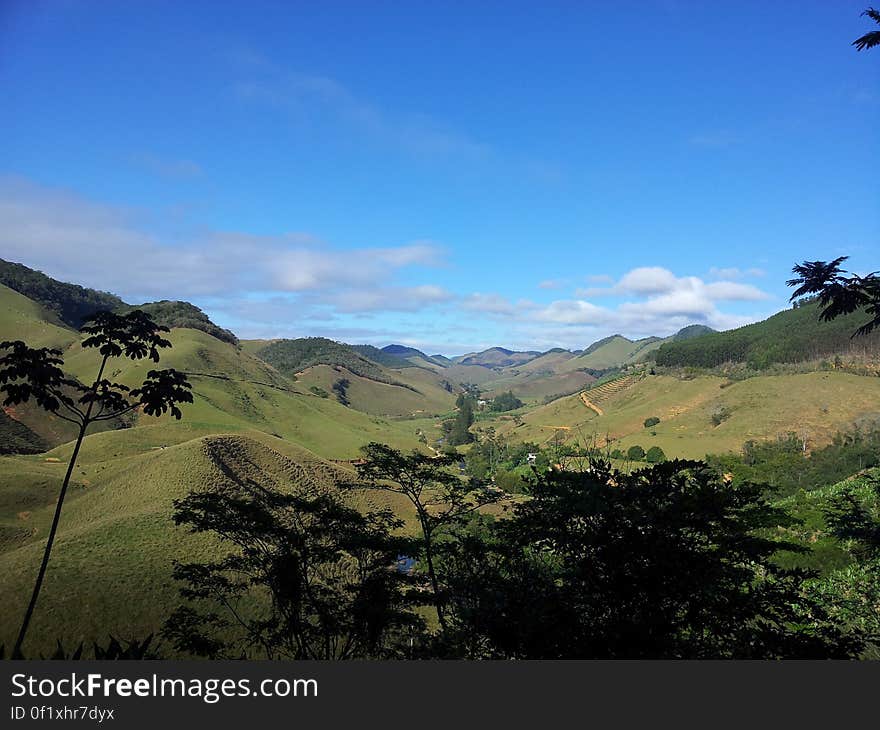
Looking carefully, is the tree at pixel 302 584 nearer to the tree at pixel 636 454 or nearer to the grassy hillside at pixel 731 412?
the tree at pixel 636 454

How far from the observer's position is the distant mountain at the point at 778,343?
130250 millimetres

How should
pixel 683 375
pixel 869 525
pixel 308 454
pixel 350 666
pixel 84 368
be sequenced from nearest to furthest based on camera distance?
pixel 350 666 → pixel 869 525 → pixel 308 454 → pixel 84 368 → pixel 683 375

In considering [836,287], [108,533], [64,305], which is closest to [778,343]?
[836,287]

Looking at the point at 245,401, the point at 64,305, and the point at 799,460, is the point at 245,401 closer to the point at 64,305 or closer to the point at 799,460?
the point at 799,460

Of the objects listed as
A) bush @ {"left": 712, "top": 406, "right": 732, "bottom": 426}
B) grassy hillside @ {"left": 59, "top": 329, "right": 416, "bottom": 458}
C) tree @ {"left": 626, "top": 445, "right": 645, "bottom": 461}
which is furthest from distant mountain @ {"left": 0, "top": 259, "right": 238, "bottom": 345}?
bush @ {"left": 712, "top": 406, "right": 732, "bottom": 426}

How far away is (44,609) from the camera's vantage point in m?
24.9

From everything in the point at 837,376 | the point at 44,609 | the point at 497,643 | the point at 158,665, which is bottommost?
the point at 44,609

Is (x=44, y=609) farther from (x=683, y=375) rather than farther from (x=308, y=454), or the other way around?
(x=683, y=375)

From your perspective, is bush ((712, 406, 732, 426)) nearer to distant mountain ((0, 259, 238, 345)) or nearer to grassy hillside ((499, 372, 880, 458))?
grassy hillside ((499, 372, 880, 458))

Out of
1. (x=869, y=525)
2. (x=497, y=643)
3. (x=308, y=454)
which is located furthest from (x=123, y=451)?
(x=869, y=525)

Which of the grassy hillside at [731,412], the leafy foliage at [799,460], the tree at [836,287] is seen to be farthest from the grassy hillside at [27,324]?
the leafy foliage at [799,460]

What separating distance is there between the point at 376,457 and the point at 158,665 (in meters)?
9.12

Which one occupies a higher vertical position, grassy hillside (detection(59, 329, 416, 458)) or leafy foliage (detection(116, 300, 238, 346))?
leafy foliage (detection(116, 300, 238, 346))

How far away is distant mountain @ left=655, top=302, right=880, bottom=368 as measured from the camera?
427ft
